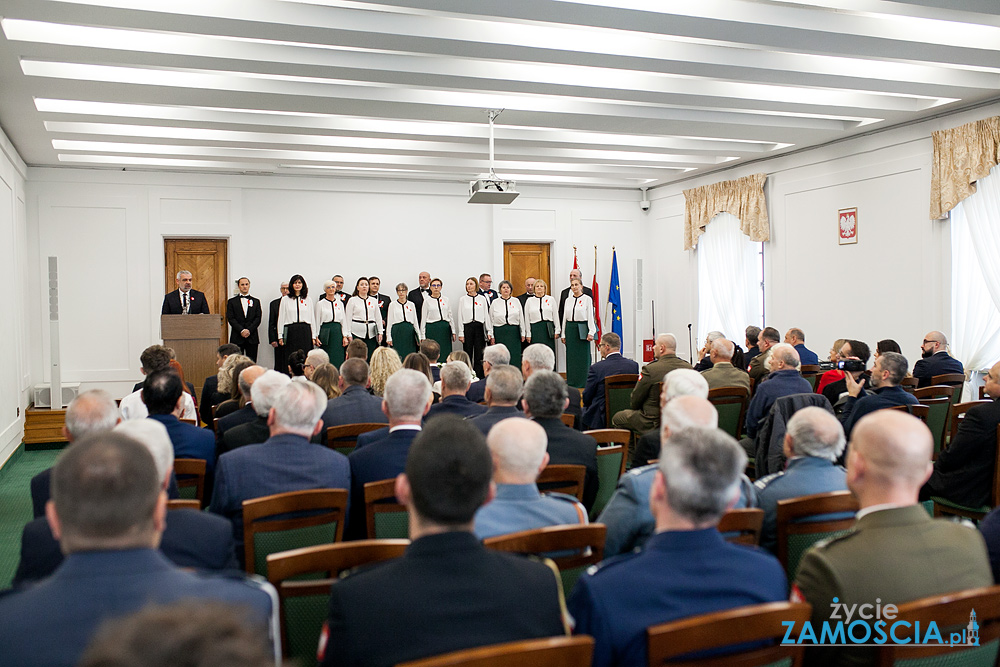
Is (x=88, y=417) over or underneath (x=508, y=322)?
underneath

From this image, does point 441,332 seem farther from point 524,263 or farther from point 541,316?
point 524,263

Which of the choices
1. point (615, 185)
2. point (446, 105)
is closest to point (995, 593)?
point (446, 105)

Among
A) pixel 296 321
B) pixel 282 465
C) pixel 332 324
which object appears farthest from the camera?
pixel 332 324

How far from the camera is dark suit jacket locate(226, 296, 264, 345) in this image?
33.8 ft

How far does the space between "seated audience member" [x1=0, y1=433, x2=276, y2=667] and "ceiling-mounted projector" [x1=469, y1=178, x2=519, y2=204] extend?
7.00 meters

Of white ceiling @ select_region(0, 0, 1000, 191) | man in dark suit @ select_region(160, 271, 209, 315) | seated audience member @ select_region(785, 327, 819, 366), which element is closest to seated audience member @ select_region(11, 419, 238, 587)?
white ceiling @ select_region(0, 0, 1000, 191)

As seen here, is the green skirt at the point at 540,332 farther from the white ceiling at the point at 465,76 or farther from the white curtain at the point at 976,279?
the white curtain at the point at 976,279

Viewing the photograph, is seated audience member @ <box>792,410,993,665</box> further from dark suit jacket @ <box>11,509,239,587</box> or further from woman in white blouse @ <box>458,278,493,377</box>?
woman in white blouse @ <box>458,278,493,377</box>

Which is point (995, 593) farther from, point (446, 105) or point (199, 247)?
point (199, 247)

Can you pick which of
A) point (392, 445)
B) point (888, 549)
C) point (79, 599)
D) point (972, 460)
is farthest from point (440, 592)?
point (972, 460)

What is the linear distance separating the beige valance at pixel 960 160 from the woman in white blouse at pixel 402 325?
6.67m

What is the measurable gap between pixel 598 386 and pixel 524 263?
6520mm

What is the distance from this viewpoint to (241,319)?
10.4 m

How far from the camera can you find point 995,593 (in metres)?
1.48
